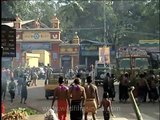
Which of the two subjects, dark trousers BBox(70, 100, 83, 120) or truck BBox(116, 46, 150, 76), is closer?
dark trousers BBox(70, 100, 83, 120)

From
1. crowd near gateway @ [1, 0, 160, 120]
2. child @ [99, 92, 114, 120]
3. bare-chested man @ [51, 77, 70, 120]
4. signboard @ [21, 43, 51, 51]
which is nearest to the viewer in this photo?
bare-chested man @ [51, 77, 70, 120]

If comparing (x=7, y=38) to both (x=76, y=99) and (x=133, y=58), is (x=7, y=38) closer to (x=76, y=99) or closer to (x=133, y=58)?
(x=76, y=99)

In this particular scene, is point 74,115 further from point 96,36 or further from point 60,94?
point 96,36

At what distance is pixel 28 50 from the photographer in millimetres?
51625

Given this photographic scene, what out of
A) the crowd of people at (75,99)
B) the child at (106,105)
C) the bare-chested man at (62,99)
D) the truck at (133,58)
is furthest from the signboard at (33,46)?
the bare-chested man at (62,99)

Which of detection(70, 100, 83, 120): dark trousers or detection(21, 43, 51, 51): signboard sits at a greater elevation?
detection(21, 43, 51, 51): signboard

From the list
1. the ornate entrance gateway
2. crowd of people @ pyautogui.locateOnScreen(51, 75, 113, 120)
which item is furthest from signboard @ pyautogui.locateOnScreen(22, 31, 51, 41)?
crowd of people @ pyautogui.locateOnScreen(51, 75, 113, 120)

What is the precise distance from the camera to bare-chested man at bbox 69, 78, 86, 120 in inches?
448

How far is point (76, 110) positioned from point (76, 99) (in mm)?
317

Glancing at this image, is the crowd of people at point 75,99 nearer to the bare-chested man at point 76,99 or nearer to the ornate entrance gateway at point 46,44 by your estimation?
the bare-chested man at point 76,99

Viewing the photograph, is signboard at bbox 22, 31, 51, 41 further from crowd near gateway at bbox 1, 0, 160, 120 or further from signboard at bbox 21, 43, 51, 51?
signboard at bbox 21, 43, 51, 51

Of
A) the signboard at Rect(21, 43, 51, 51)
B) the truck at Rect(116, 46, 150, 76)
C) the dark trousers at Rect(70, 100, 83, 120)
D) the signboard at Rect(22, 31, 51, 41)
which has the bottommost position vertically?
the dark trousers at Rect(70, 100, 83, 120)

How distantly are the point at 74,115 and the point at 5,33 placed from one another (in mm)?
2682

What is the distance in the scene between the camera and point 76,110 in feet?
37.1
